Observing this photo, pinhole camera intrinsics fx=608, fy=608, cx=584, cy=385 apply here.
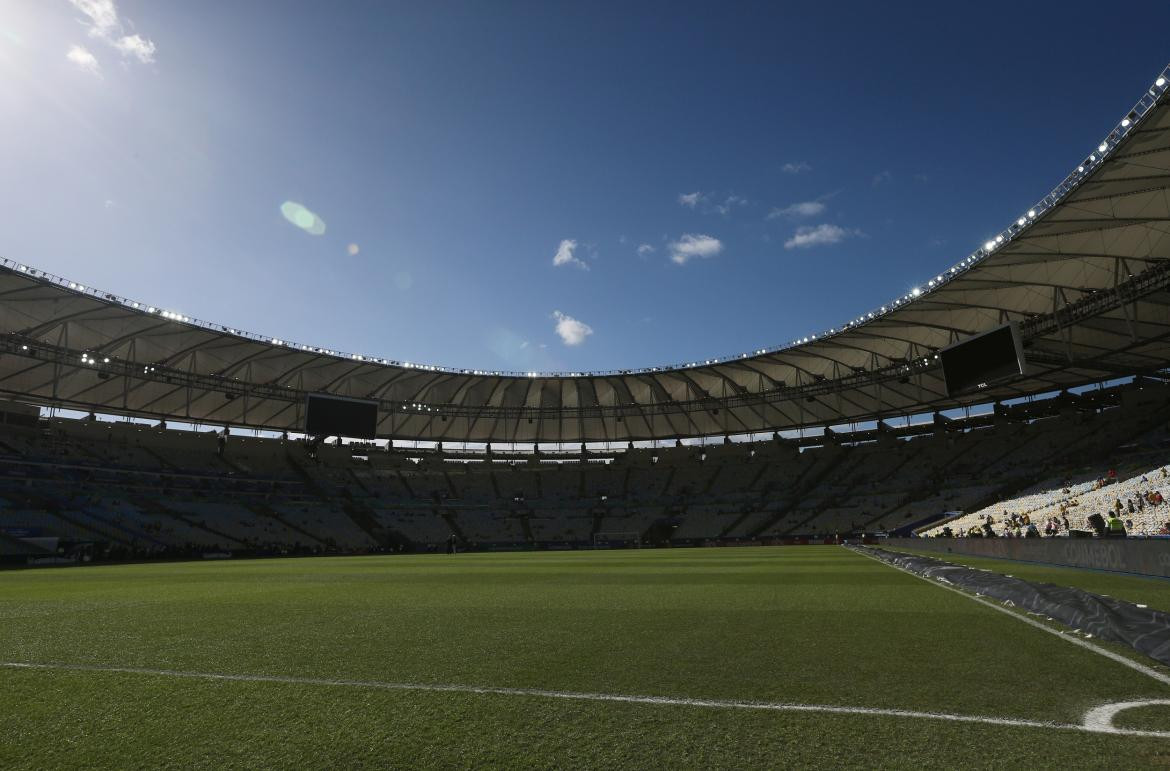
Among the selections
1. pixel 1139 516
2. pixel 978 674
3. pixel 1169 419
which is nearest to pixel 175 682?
pixel 978 674

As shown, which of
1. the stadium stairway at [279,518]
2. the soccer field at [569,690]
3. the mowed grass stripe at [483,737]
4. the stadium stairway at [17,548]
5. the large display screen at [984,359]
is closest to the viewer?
the mowed grass stripe at [483,737]

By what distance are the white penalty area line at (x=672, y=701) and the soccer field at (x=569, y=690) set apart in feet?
0.07

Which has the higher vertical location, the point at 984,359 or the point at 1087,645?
the point at 984,359

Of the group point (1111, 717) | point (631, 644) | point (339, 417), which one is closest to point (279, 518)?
point (339, 417)

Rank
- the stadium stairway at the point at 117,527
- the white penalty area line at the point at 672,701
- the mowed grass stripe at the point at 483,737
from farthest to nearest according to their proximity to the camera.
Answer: the stadium stairway at the point at 117,527, the white penalty area line at the point at 672,701, the mowed grass stripe at the point at 483,737

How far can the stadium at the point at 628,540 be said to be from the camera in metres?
3.26

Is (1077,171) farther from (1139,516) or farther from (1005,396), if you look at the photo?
(1005,396)

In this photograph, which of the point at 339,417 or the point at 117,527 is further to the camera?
the point at 339,417

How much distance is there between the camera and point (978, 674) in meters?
4.17

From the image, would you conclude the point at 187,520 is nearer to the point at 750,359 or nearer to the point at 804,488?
the point at 750,359

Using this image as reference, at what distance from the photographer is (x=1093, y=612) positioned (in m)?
5.53

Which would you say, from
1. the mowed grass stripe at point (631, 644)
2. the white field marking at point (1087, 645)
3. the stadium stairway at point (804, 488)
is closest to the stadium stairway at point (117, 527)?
the mowed grass stripe at point (631, 644)

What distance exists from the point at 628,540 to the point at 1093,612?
160 ft

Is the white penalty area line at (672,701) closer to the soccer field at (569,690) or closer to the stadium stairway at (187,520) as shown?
the soccer field at (569,690)
